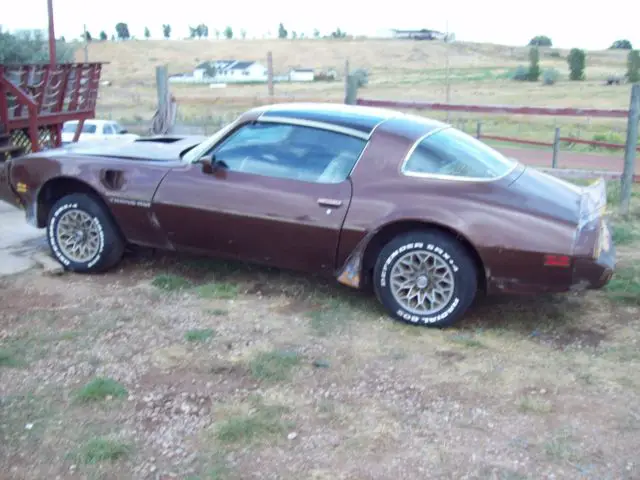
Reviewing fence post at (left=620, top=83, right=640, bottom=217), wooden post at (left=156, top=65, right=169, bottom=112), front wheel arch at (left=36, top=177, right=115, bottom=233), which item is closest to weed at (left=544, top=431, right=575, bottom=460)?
front wheel arch at (left=36, top=177, right=115, bottom=233)

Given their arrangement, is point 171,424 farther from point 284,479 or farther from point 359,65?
point 359,65

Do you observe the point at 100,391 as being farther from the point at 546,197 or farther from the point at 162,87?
the point at 162,87

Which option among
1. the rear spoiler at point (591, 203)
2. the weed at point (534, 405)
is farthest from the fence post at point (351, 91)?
the weed at point (534, 405)

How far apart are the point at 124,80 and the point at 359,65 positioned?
22501mm

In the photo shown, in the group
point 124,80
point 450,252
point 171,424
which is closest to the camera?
point 171,424

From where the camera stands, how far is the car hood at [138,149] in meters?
6.27

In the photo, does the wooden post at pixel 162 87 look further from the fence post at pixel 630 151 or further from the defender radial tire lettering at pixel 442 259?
the defender radial tire lettering at pixel 442 259

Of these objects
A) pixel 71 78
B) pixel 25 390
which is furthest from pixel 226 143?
pixel 71 78

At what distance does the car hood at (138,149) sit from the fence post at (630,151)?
15.3ft

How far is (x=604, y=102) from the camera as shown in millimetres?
32312

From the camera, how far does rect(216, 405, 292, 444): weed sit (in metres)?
3.79

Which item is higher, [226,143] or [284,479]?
[226,143]

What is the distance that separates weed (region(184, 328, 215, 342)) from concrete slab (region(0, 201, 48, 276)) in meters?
2.16

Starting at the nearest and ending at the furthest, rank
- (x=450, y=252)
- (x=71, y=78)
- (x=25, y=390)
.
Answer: (x=25, y=390)
(x=450, y=252)
(x=71, y=78)
